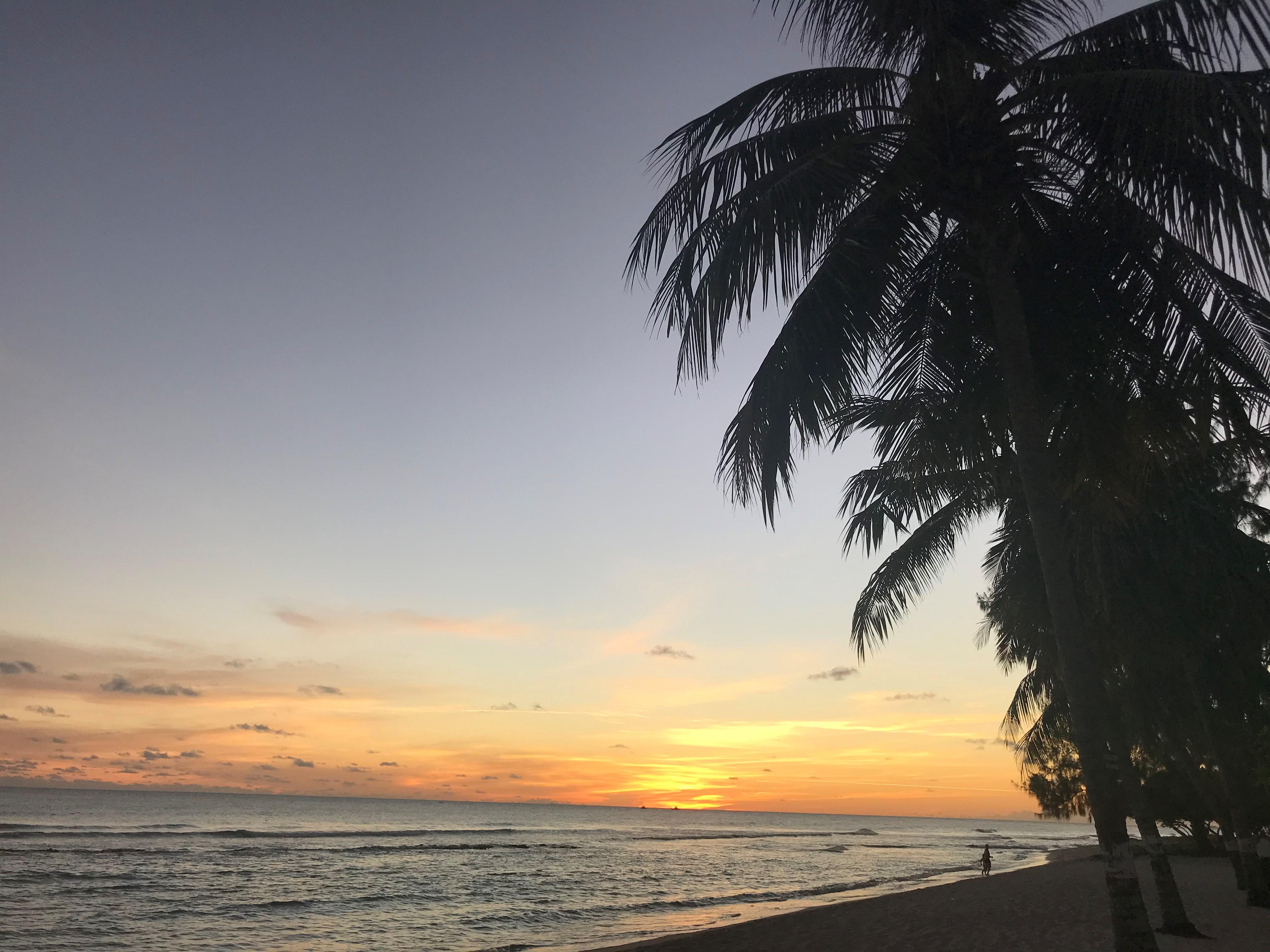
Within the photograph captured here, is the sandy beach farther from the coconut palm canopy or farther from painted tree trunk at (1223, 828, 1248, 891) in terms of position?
the coconut palm canopy

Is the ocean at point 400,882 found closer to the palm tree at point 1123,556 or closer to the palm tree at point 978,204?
the palm tree at point 1123,556

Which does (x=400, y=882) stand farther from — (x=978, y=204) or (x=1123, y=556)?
(x=978, y=204)

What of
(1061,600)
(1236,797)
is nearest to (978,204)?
(1061,600)

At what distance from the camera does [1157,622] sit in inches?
514

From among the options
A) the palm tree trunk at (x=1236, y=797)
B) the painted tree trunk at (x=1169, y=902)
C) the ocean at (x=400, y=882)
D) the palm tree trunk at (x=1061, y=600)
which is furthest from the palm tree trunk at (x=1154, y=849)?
the ocean at (x=400, y=882)

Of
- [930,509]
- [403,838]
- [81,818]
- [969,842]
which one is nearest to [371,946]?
[930,509]

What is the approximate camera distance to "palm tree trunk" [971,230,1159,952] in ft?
19.2

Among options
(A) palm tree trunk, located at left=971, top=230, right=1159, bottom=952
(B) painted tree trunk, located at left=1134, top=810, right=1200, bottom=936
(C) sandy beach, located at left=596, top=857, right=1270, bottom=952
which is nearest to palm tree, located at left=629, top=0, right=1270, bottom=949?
(A) palm tree trunk, located at left=971, top=230, right=1159, bottom=952

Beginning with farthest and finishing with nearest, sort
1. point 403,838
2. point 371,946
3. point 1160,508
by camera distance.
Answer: point 403,838 < point 371,946 < point 1160,508

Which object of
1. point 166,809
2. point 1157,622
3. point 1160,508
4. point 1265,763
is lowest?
point 166,809

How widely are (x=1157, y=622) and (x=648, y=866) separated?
36.6 m

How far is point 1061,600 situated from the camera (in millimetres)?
6492

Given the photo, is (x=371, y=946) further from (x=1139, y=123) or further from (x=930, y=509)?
(x=1139, y=123)

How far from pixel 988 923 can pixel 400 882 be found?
2632cm
